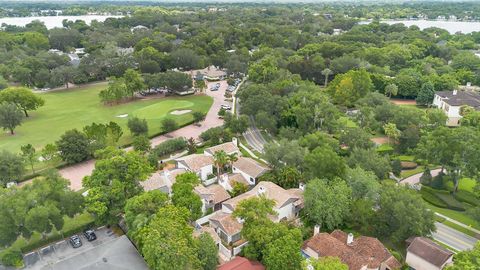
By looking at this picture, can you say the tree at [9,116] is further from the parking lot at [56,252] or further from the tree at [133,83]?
the parking lot at [56,252]

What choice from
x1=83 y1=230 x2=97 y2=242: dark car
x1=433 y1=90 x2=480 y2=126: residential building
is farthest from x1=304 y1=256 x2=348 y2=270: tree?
x1=433 y1=90 x2=480 y2=126: residential building

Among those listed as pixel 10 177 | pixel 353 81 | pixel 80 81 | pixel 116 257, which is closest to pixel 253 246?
pixel 116 257

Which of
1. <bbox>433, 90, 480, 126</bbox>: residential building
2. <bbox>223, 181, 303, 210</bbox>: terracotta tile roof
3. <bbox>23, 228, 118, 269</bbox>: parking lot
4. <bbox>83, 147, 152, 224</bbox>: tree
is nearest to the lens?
<bbox>23, 228, 118, 269</bbox>: parking lot

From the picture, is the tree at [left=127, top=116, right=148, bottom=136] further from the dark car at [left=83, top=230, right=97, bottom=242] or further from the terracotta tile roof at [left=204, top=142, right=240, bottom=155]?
the dark car at [left=83, top=230, right=97, bottom=242]

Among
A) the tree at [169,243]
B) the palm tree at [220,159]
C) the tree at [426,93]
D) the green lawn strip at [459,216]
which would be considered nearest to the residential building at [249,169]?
the palm tree at [220,159]

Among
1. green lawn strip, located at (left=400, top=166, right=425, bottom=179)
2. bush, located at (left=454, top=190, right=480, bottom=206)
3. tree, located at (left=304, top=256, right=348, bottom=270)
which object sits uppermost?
tree, located at (left=304, top=256, right=348, bottom=270)

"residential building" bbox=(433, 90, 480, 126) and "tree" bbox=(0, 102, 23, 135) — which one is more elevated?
"tree" bbox=(0, 102, 23, 135)

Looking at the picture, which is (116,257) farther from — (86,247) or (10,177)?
(10,177)
